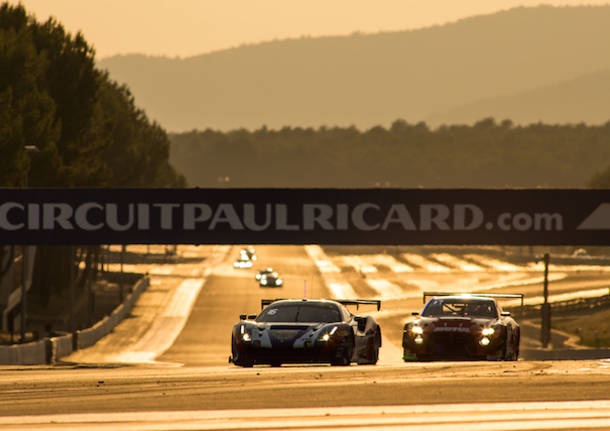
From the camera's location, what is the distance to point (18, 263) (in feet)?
252

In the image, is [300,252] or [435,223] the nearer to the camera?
[435,223]

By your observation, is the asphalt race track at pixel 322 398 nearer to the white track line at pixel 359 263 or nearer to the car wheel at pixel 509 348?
the car wheel at pixel 509 348

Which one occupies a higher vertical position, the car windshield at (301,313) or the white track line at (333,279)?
the car windshield at (301,313)

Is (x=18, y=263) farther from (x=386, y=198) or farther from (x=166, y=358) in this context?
(x=386, y=198)

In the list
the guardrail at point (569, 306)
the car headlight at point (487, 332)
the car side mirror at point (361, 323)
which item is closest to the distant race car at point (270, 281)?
the guardrail at point (569, 306)

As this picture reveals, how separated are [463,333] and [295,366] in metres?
3.40

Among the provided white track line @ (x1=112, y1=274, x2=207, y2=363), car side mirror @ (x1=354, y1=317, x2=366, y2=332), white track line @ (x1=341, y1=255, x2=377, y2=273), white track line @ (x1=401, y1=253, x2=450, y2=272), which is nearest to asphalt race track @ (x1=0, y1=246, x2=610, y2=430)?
car side mirror @ (x1=354, y1=317, x2=366, y2=332)

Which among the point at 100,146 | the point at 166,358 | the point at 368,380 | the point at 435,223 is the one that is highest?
the point at 100,146

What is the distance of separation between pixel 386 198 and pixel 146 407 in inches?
736

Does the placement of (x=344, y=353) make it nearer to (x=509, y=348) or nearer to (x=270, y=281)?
(x=509, y=348)

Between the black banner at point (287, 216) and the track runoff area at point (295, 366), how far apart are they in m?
0.03

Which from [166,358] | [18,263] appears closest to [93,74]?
[18,263]

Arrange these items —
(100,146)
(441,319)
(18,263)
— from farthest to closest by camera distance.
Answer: (100,146)
(18,263)
(441,319)

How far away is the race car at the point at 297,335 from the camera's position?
19922 millimetres
